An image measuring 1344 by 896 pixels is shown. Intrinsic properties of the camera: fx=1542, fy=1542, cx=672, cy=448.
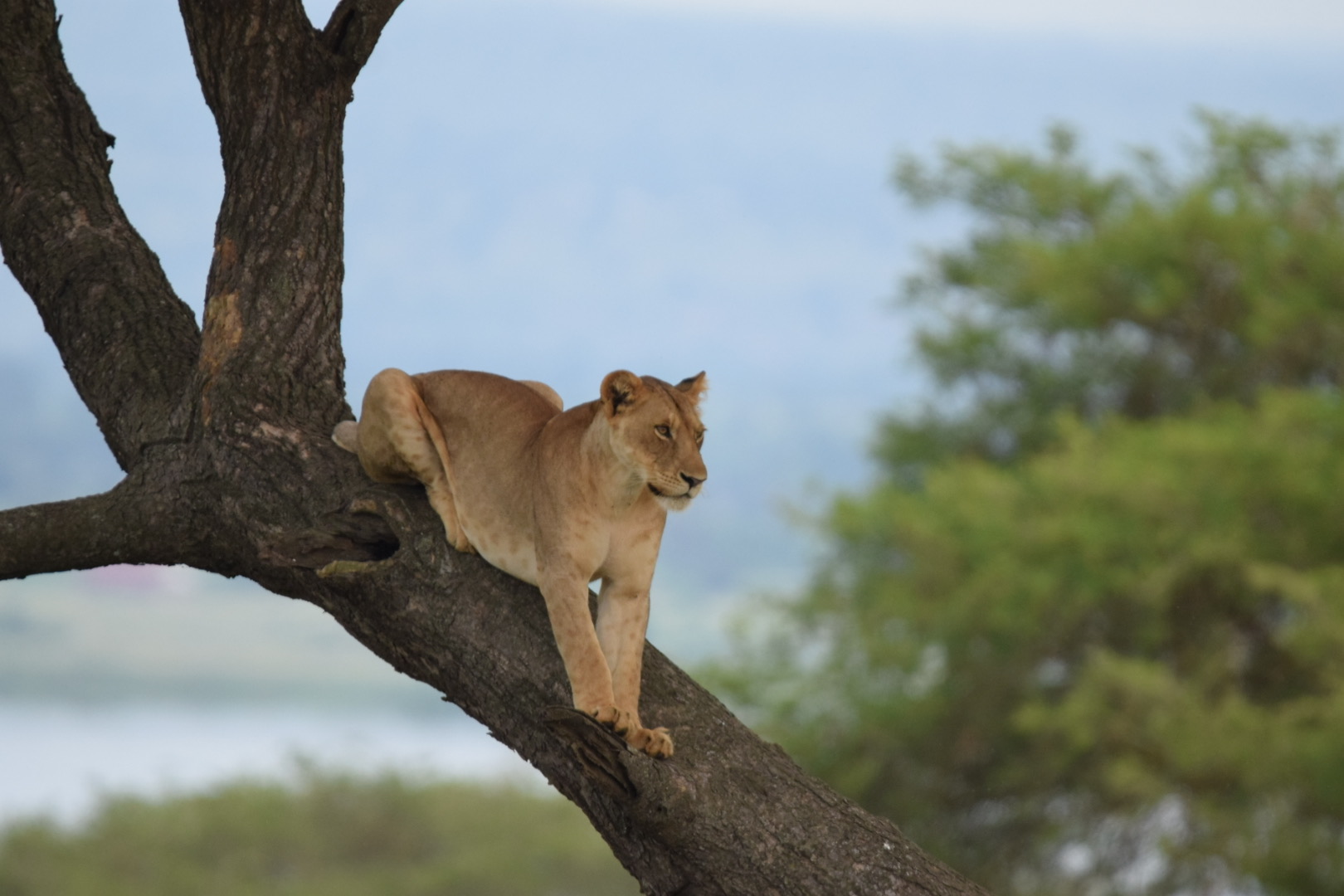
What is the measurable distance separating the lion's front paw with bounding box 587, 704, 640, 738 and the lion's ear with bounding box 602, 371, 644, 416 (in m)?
0.60

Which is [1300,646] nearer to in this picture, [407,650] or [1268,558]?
[1268,558]

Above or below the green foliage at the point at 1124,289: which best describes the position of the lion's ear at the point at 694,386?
below

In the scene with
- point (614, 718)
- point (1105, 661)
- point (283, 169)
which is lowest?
point (614, 718)

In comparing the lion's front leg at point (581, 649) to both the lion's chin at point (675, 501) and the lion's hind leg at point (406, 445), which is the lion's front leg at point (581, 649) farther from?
the lion's hind leg at point (406, 445)

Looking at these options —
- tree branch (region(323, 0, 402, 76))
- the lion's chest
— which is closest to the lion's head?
the lion's chest

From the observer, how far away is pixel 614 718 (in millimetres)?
3143

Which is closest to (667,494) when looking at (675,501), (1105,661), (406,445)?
(675,501)

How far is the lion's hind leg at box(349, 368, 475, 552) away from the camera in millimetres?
3535

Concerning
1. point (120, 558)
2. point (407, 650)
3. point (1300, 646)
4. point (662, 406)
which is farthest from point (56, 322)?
point (1300, 646)

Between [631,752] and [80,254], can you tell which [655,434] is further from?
[80,254]

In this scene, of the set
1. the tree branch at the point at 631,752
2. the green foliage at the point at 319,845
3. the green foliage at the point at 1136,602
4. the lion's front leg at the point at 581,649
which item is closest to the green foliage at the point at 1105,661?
A: the green foliage at the point at 1136,602

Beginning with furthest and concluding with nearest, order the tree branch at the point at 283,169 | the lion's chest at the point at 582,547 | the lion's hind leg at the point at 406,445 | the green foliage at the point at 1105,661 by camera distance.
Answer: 1. the green foliage at the point at 1105,661
2. the tree branch at the point at 283,169
3. the lion's hind leg at the point at 406,445
4. the lion's chest at the point at 582,547

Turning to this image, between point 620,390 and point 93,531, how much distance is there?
1.59m

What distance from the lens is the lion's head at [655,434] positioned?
10.3 ft
